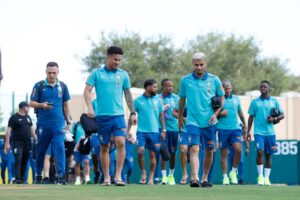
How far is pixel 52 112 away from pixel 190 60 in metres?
67.1

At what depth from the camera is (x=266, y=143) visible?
84.1ft

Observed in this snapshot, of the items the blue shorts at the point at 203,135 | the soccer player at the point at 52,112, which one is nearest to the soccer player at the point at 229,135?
the soccer player at the point at 52,112

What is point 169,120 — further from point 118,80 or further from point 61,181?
point 118,80

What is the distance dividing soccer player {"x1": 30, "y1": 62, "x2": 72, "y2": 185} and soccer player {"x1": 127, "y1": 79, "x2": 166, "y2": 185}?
3934 millimetres

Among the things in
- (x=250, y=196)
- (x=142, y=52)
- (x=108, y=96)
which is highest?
(x=142, y=52)

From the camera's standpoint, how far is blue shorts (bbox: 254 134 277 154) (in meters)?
25.5

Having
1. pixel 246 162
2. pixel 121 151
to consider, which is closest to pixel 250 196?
pixel 121 151

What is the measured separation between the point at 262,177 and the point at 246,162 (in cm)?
896

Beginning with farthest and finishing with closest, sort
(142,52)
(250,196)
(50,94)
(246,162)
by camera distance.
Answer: (142,52) < (246,162) < (50,94) < (250,196)

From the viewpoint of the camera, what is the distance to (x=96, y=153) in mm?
25500

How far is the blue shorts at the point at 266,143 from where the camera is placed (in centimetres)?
2547

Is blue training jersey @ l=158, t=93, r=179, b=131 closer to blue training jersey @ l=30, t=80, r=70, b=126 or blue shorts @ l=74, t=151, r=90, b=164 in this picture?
blue shorts @ l=74, t=151, r=90, b=164

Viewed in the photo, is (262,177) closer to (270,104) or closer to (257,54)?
(270,104)

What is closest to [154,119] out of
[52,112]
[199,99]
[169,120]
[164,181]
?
[169,120]
